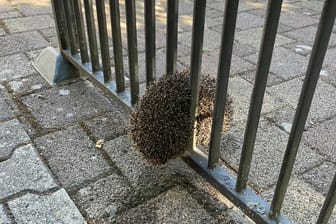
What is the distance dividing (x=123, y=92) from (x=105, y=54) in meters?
0.23

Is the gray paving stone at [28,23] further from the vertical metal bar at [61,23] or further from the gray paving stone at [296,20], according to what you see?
the gray paving stone at [296,20]

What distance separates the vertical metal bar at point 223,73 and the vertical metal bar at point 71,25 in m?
1.28

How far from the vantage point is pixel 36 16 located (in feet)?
12.1

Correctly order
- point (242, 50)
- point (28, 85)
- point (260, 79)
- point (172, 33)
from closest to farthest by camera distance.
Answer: point (260, 79) < point (172, 33) < point (28, 85) < point (242, 50)

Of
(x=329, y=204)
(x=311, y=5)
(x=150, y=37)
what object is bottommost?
(x=311, y=5)

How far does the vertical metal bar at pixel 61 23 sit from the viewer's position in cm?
246

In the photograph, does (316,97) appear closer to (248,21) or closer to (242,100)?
(242,100)

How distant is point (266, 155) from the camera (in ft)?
6.42

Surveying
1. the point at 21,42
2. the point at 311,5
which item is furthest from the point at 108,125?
the point at 311,5

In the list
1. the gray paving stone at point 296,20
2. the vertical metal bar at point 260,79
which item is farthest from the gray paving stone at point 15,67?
the gray paving stone at point 296,20

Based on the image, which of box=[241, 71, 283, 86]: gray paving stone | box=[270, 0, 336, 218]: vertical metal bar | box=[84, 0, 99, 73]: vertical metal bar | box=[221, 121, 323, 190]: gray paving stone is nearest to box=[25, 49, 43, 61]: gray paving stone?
box=[84, 0, 99, 73]: vertical metal bar

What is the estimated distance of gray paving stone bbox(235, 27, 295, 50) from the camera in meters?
3.26

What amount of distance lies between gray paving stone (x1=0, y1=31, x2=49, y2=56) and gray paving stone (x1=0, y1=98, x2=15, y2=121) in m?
0.72

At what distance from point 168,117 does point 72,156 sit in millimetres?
622
